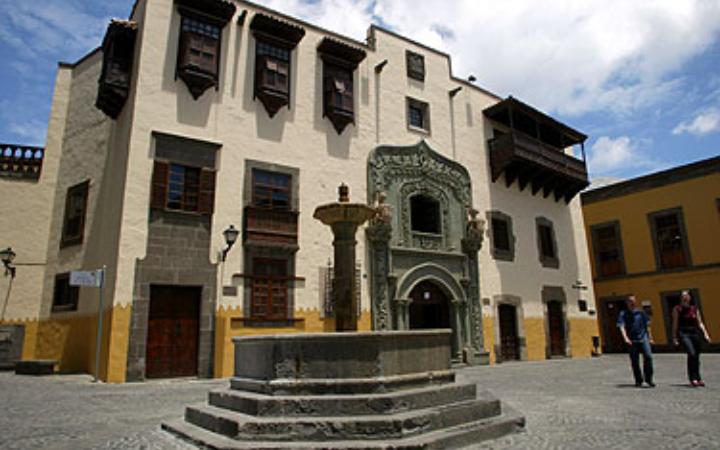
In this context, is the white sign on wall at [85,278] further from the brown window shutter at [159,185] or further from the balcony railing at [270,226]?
the balcony railing at [270,226]

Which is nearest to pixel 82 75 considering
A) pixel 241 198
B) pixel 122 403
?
pixel 241 198

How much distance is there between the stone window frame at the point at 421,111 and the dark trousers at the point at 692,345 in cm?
1106

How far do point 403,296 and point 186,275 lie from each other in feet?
21.3

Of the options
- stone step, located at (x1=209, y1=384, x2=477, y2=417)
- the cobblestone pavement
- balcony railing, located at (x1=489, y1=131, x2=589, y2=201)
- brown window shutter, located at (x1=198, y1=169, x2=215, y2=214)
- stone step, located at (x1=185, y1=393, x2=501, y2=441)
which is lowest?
the cobblestone pavement

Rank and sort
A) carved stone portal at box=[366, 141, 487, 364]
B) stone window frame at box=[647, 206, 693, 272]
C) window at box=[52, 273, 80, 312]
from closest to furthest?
window at box=[52, 273, 80, 312]
carved stone portal at box=[366, 141, 487, 364]
stone window frame at box=[647, 206, 693, 272]

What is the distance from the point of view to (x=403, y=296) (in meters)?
15.0

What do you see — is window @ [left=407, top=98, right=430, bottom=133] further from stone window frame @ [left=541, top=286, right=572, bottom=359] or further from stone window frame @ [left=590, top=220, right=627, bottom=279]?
stone window frame @ [left=590, top=220, right=627, bottom=279]

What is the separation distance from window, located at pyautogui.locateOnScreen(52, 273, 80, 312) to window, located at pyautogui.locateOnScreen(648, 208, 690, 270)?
24.4m

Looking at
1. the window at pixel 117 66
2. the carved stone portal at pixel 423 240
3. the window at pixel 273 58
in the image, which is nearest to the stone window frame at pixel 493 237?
the carved stone portal at pixel 423 240

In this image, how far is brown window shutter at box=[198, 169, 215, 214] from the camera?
12.3 metres

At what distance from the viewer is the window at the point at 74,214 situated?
44.8 feet

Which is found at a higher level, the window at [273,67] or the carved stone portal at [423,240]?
the window at [273,67]

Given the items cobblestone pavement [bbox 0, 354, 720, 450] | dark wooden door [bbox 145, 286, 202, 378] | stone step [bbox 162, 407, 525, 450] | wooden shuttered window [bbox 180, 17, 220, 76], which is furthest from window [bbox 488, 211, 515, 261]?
stone step [bbox 162, 407, 525, 450]

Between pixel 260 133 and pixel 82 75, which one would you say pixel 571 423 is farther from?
pixel 82 75
